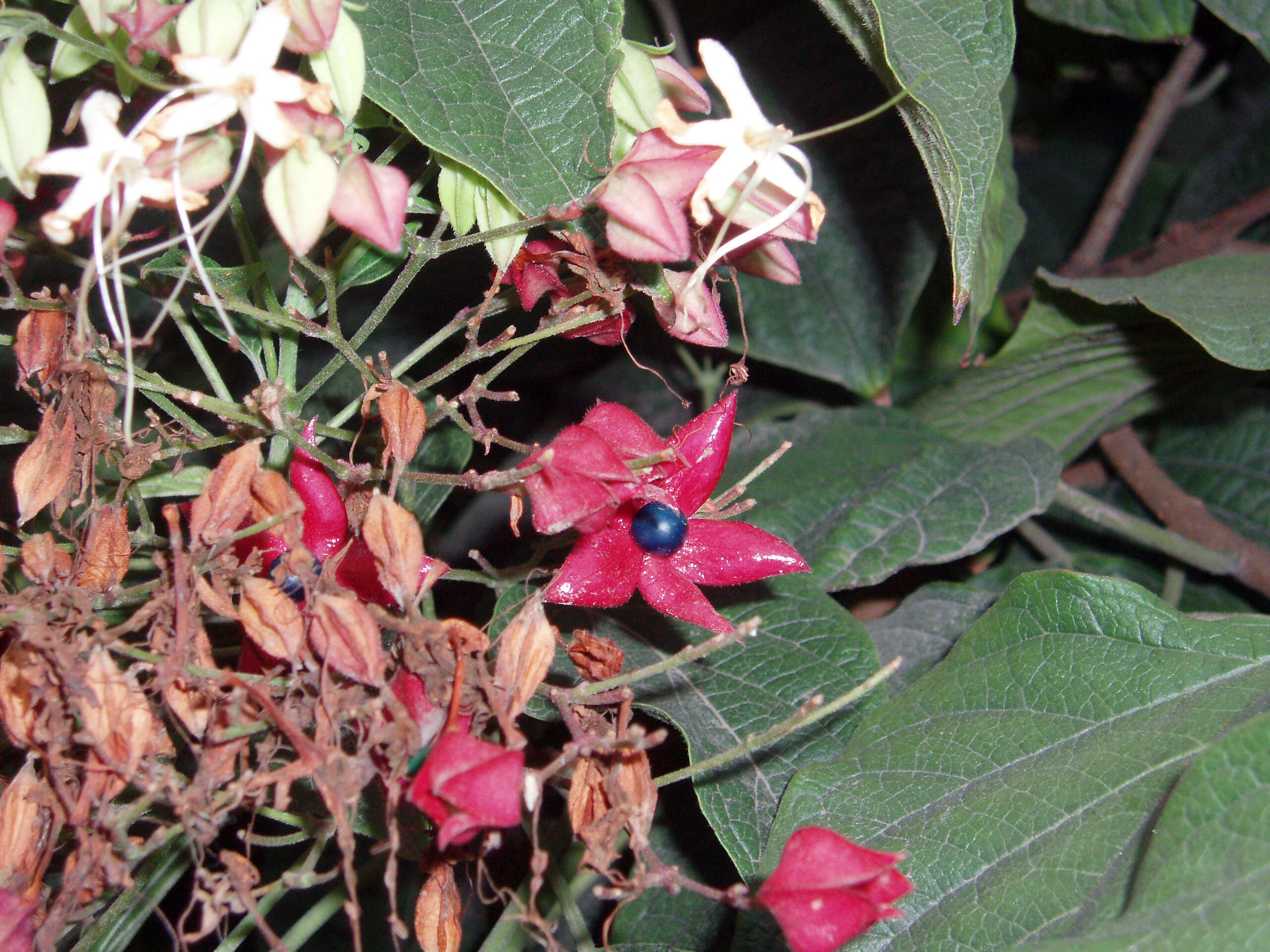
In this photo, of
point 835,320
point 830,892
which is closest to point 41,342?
point 830,892

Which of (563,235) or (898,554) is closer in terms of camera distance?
(563,235)

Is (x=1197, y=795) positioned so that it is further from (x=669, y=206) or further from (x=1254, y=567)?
(x=1254, y=567)

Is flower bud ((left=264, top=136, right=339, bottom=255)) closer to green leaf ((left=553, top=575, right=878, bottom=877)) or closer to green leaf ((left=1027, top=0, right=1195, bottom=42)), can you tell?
green leaf ((left=553, top=575, right=878, bottom=877))

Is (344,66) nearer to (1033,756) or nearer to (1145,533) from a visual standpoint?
(1033,756)

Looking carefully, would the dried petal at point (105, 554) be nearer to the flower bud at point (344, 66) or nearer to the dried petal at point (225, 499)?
the dried petal at point (225, 499)

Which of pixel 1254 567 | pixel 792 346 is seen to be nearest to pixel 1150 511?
pixel 1254 567
